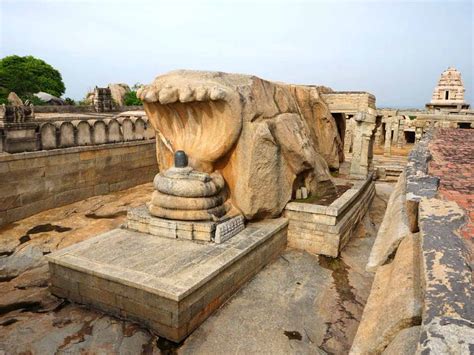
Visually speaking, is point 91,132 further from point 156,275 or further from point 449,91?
point 449,91

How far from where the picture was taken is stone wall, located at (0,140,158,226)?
→ 330 inches

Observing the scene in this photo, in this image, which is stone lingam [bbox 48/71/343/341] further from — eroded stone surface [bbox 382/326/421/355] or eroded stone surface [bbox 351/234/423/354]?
eroded stone surface [bbox 382/326/421/355]

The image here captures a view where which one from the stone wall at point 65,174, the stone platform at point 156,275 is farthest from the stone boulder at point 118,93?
the stone platform at point 156,275

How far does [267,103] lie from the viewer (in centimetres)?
752

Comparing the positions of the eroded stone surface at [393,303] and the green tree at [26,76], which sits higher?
the green tree at [26,76]

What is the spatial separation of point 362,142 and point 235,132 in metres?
5.55

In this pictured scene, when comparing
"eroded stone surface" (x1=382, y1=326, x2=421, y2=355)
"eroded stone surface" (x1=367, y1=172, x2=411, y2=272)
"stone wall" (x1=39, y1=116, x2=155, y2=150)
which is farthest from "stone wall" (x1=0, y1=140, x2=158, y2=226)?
"eroded stone surface" (x1=382, y1=326, x2=421, y2=355)

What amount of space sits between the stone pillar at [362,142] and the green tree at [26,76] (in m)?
31.1

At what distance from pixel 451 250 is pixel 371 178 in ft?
34.8

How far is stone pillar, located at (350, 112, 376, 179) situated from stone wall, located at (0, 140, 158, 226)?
6.63m

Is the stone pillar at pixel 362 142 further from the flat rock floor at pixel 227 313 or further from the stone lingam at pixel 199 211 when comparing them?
the flat rock floor at pixel 227 313

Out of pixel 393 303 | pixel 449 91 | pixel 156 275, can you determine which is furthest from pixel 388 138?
pixel 393 303

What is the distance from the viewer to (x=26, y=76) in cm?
3359

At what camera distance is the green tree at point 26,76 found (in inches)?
1297
